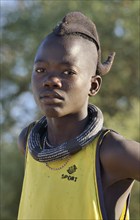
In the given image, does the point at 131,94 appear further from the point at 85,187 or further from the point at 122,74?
the point at 85,187

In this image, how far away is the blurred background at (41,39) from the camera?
9.48 m

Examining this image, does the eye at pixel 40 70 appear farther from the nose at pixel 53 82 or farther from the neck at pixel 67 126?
the neck at pixel 67 126

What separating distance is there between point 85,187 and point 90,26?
78cm

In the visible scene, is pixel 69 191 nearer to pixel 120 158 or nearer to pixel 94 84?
pixel 120 158

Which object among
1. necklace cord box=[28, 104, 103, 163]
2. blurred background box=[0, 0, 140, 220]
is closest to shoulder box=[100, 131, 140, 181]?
necklace cord box=[28, 104, 103, 163]

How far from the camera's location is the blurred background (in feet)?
31.1

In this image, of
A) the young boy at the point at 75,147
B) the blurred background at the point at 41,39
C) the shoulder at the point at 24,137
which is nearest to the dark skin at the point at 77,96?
the young boy at the point at 75,147

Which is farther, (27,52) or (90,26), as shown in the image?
(27,52)

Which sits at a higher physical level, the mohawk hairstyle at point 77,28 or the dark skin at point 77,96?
the mohawk hairstyle at point 77,28

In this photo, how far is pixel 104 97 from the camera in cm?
966

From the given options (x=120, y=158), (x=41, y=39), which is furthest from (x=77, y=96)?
(x=41, y=39)

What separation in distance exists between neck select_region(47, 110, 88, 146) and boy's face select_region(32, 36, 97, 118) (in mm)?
54

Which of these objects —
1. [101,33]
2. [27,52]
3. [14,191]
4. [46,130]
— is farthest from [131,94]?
[46,130]

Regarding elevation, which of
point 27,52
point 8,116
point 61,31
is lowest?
point 61,31
